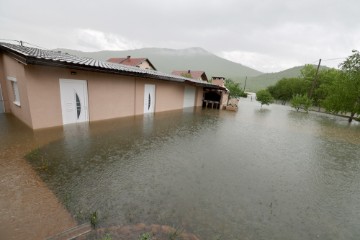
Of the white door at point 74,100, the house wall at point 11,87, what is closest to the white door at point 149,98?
the white door at point 74,100

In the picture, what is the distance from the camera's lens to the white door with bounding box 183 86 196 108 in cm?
1880

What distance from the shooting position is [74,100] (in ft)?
28.5

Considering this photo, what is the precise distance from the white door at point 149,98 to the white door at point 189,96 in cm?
538

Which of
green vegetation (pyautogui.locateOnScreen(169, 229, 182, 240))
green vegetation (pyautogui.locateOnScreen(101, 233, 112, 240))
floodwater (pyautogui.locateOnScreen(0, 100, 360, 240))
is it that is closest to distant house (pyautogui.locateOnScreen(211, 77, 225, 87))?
floodwater (pyautogui.locateOnScreen(0, 100, 360, 240))

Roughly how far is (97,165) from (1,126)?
19.1 feet

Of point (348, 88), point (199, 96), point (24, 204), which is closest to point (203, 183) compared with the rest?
point (24, 204)

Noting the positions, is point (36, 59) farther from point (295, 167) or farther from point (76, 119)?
point (295, 167)

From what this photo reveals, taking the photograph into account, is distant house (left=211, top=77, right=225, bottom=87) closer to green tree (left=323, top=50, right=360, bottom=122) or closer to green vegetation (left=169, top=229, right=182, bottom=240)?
green tree (left=323, top=50, right=360, bottom=122)

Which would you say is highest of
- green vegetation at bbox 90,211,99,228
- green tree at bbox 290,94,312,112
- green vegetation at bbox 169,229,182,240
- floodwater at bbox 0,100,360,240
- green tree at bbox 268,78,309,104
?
green tree at bbox 268,78,309,104

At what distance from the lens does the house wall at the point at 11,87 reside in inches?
287

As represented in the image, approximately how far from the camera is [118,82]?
10.6m

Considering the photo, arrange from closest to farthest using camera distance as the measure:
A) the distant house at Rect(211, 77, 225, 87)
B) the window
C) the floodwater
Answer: the floodwater < the window < the distant house at Rect(211, 77, 225, 87)

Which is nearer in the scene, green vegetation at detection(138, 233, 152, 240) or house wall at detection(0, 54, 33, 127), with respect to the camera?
green vegetation at detection(138, 233, 152, 240)

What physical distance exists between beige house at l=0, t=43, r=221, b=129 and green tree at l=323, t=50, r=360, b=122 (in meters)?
18.6
